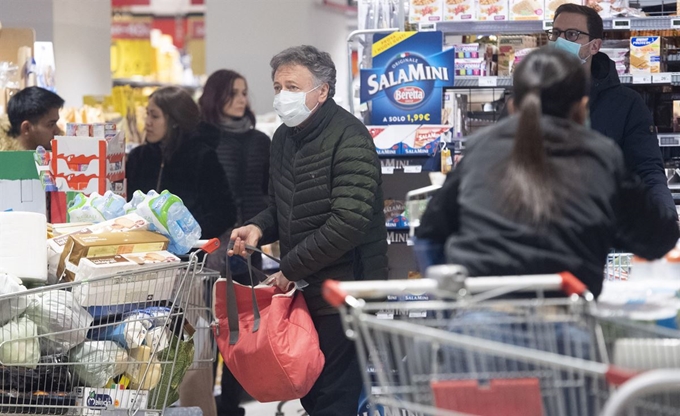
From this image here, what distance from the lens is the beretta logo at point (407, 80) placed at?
5250mm

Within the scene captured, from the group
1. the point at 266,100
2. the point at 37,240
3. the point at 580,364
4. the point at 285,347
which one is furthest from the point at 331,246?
the point at 266,100

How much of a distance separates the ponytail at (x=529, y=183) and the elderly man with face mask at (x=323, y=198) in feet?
5.01

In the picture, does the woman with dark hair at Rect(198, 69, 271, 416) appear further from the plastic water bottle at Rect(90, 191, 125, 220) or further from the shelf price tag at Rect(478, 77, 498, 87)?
the plastic water bottle at Rect(90, 191, 125, 220)

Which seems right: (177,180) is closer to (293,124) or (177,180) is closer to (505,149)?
(293,124)

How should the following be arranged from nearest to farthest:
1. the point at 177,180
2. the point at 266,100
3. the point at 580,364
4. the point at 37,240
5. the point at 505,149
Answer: the point at 580,364, the point at 505,149, the point at 37,240, the point at 177,180, the point at 266,100

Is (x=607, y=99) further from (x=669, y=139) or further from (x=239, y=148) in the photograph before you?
(x=239, y=148)

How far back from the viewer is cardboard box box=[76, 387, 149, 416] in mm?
3789

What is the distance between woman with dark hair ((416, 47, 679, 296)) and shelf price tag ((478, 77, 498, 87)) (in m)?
2.61

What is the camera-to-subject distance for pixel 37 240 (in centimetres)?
393

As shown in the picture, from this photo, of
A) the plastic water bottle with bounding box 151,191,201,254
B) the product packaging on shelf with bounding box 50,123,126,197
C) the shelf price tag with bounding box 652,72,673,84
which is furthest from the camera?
the shelf price tag with bounding box 652,72,673,84

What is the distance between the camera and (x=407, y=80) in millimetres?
5289

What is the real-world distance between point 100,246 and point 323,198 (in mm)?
874

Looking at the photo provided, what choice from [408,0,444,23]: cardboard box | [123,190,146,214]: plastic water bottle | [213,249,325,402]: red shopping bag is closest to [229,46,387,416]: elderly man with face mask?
[213,249,325,402]: red shopping bag

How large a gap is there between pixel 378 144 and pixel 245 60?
22.8 ft
